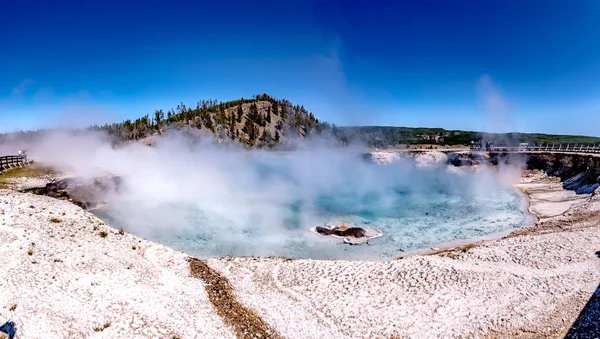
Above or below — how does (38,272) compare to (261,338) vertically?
above

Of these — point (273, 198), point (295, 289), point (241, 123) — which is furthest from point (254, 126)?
point (295, 289)

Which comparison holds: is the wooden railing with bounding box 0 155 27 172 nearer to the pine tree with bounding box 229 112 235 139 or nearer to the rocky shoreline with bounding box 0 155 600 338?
the rocky shoreline with bounding box 0 155 600 338

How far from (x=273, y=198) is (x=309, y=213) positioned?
600cm

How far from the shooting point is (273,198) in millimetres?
32719

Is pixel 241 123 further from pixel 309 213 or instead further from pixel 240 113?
pixel 309 213

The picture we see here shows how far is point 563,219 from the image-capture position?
21.4 meters

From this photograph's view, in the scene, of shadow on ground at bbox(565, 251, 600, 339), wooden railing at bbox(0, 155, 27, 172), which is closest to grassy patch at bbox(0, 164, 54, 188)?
wooden railing at bbox(0, 155, 27, 172)

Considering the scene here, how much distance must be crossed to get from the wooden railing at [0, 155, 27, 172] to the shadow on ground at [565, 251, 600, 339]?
1475 inches

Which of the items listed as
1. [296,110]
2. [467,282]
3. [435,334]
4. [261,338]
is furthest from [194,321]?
[296,110]

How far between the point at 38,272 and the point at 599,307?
18.8 m

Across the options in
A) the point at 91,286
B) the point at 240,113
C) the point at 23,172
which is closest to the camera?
the point at 91,286

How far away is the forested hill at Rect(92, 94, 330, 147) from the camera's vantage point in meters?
71.4

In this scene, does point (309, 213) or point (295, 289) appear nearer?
point (295, 289)

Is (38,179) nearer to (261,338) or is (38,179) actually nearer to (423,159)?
(261,338)
